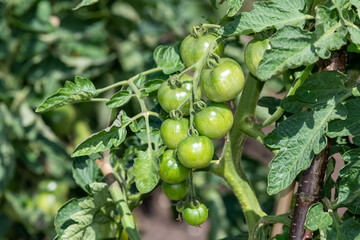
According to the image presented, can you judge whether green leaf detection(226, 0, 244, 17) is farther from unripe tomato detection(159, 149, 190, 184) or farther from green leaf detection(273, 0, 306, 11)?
unripe tomato detection(159, 149, 190, 184)

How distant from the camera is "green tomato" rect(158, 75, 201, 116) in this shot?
2.77 ft

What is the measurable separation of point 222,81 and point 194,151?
0.11 metres

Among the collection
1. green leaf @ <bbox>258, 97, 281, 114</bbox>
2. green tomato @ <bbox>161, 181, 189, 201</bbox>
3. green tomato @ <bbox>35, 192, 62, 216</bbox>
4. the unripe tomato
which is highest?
the unripe tomato

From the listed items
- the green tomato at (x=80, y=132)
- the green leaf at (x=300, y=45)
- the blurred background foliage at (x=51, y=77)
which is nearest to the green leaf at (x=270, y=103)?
the green leaf at (x=300, y=45)

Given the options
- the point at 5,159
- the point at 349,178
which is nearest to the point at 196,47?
the point at 349,178

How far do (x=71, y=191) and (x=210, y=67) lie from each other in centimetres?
166

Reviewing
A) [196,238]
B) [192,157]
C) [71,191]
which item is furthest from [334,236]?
[196,238]

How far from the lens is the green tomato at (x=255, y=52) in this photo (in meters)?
0.81

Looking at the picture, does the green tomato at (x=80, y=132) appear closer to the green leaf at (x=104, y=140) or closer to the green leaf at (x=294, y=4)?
the green leaf at (x=104, y=140)

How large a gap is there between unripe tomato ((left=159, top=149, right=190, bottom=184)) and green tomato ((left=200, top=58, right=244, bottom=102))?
11cm

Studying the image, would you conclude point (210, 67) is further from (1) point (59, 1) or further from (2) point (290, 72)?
(1) point (59, 1)

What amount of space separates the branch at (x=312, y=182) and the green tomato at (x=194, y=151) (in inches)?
6.1

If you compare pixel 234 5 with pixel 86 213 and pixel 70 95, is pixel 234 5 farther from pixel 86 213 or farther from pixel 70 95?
pixel 86 213

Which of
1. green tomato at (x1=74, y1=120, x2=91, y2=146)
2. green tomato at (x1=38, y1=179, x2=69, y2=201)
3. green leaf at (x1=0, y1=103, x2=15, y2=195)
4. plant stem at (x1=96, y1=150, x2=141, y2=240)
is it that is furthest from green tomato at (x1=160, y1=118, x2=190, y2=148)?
green tomato at (x1=74, y1=120, x2=91, y2=146)
